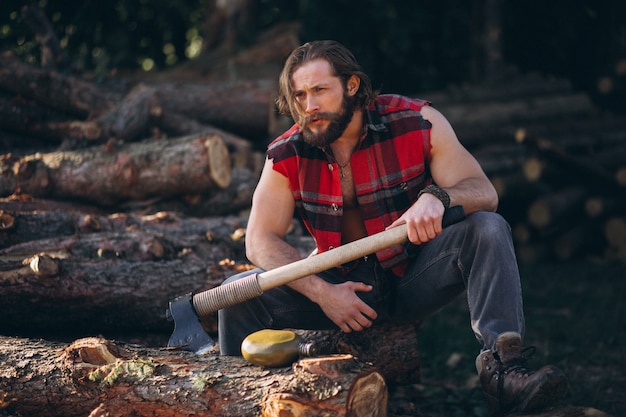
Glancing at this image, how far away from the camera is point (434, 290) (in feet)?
11.6

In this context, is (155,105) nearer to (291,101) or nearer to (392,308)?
(291,101)

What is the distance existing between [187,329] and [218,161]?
242 centimetres

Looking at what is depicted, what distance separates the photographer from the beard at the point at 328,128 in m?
3.64

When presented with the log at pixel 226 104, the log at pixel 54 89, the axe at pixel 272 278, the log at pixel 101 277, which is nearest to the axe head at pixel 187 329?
the axe at pixel 272 278

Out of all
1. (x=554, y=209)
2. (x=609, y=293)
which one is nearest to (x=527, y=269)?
(x=554, y=209)

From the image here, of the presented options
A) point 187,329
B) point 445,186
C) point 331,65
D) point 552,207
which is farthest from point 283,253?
point 552,207

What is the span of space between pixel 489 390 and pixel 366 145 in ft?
4.37

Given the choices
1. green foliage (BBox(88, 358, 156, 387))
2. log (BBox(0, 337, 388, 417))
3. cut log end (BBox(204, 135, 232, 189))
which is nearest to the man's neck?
Answer: log (BBox(0, 337, 388, 417))

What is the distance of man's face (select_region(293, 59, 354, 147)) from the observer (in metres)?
3.65

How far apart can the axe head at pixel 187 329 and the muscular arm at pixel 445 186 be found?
1044 mm

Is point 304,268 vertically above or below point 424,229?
below

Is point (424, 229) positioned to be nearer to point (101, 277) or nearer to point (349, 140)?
point (349, 140)

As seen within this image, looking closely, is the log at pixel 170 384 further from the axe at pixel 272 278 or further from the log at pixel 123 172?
the log at pixel 123 172

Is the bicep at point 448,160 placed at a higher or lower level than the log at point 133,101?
lower
